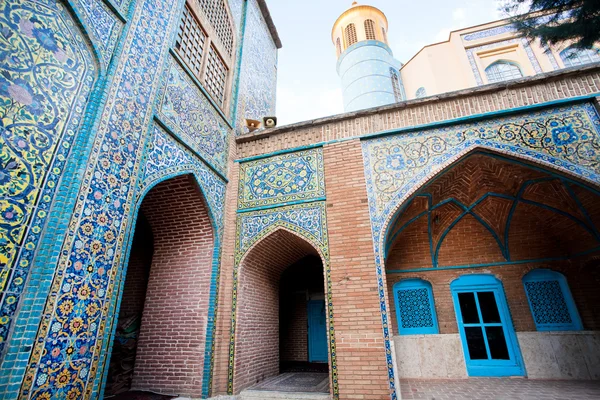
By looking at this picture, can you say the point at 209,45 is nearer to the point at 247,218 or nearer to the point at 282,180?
the point at 282,180

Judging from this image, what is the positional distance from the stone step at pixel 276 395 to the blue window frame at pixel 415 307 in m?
2.64

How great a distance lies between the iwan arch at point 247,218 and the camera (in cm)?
258

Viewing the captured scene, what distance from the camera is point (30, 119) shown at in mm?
2504

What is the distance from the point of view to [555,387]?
491 centimetres

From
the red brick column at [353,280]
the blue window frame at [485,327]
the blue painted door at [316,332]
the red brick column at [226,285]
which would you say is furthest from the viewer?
the blue painted door at [316,332]

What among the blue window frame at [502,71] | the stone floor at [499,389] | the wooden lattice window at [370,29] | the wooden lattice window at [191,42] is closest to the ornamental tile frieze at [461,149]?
the stone floor at [499,389]

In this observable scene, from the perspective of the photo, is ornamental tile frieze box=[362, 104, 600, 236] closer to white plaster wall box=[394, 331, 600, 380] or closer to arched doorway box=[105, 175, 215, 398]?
arched doorway box=[105, 175, 215, 398]

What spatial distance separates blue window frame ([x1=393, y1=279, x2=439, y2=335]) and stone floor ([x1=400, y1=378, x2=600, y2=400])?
915 millimetres

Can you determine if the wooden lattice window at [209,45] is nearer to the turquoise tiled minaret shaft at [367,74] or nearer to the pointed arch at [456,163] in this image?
the pointed arch at [456,163]

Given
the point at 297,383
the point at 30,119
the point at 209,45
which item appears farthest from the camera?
the point at 209,45

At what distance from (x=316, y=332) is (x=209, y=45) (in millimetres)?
7064

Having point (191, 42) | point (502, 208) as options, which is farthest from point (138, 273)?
point (502, 208)

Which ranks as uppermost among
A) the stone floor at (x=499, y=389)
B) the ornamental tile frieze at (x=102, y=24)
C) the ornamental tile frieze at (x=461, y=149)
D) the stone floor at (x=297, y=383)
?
the ornamental tile frieze at (x=102, y=24)

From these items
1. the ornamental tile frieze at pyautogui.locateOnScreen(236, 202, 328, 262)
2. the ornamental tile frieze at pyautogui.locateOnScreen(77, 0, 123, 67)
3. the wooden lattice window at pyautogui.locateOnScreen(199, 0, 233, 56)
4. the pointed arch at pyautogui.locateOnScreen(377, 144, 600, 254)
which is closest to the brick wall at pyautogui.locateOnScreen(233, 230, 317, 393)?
the ornamental tile frieze at pyautogui.locateOnScreen(236, 202, 328, 262)
